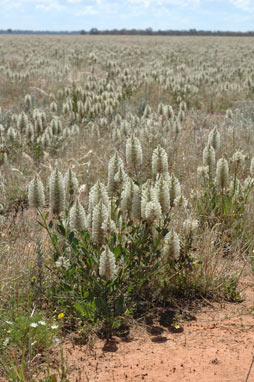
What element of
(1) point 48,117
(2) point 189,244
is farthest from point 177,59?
Answer: (2) point 189,244

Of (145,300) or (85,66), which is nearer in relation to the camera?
(145,300)

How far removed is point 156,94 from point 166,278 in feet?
32.6

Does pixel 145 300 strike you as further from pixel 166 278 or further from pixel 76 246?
pixel 76 246

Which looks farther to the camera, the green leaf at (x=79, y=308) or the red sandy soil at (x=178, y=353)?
the green leaf at (x=79, y=308)

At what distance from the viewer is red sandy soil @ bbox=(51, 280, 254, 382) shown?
101 inches

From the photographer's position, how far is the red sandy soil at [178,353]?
2559 millimetres

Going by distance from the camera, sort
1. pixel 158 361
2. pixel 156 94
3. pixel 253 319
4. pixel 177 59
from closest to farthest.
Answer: pixel 158 361
pixel 253 319
pixel 156 94
pixel 177 59

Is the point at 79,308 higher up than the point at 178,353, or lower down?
higher up

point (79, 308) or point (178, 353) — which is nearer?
point (178, 353)

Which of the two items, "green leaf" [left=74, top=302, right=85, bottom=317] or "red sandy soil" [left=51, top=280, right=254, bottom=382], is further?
"green leaf" [left=74, top=302, right=85, bottom=317]

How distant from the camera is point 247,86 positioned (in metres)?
13.4

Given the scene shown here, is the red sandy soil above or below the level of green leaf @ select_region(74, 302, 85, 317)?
below

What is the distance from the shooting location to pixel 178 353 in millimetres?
2779

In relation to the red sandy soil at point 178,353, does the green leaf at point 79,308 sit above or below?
above
